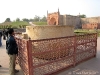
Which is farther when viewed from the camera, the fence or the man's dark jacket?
the man's dark jacket

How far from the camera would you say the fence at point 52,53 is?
3.48m

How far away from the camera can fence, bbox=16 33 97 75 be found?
11.4 feet

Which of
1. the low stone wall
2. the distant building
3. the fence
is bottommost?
the fence

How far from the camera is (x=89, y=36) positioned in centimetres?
559

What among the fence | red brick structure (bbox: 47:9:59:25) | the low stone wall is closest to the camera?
the fence

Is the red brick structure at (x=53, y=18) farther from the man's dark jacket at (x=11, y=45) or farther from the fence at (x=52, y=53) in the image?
the man's dark jacket at (x=11, y=45)

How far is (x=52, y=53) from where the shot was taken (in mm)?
4688

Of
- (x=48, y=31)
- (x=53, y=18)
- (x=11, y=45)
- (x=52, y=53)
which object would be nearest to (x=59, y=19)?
(x=53, y=18)

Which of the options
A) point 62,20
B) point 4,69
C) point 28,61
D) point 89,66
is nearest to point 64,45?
point 89,66

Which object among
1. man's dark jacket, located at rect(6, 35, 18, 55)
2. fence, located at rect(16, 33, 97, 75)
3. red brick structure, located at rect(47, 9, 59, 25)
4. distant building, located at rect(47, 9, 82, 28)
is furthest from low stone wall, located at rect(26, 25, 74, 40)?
red brick structure, located at rect(47, 9, 59, 25)

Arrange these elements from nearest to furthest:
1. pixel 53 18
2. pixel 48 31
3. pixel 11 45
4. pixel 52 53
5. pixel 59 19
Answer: pixel 11 45
pixel 52 53
pixel 48 31
pixel 59 19
pixel 53 18

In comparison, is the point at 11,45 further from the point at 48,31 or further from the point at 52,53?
the point at 48,31

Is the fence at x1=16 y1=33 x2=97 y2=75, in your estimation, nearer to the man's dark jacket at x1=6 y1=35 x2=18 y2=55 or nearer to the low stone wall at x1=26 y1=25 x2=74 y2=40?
the man's dark jacket at x1=6 y1=35 x2=18 y2=55

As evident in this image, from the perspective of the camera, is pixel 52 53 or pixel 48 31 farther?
pixel 48 31
